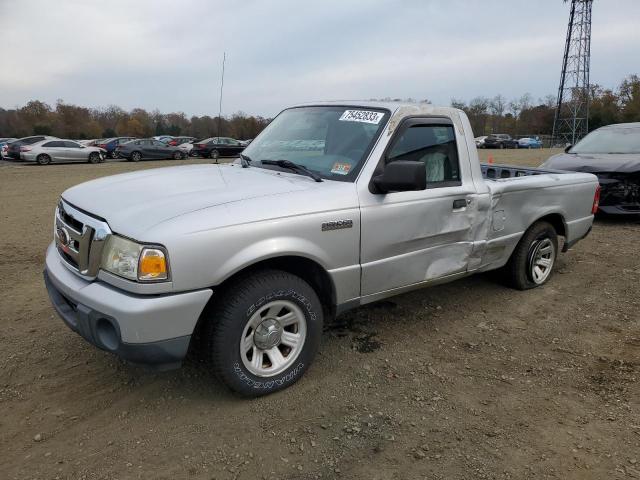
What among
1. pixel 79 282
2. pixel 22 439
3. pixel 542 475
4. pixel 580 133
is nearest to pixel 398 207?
pixel 542 475

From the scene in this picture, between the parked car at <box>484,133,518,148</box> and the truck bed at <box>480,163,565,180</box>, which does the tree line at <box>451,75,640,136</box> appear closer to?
the parked car at <box>484,133,518,148</box>

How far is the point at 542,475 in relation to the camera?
254 cm

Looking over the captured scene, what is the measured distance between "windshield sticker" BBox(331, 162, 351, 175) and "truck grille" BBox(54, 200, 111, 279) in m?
1.56

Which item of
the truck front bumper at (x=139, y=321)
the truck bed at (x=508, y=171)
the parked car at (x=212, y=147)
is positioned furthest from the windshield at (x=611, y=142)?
the parked car at (x=212, y=147)

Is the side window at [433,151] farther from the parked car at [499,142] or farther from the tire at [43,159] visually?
the parked car at [499,142]

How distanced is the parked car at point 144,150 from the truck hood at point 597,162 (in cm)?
2245

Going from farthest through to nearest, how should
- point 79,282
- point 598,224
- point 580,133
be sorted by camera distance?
point 580,133 < point 598,224 < point 79,282

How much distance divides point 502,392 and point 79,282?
2.76m

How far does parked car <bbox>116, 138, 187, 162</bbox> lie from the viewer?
26359 millimetres

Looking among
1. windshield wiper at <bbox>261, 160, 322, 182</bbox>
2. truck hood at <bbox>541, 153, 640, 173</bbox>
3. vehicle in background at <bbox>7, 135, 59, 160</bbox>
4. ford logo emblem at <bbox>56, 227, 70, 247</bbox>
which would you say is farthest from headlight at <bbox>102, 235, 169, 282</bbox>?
vehicle in background at <bbox>7, 135, 59, 160</bbox>

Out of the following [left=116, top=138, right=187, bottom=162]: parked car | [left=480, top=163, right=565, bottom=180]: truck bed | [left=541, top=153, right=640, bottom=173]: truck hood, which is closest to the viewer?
[left=480, top=163, right=565, bottom=180]: truck bed

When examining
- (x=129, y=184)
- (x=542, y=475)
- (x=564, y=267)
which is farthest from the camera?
(x=564, y=267)

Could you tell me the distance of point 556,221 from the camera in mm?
5316

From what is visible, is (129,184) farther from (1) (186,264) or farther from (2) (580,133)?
(2) (580,133)
